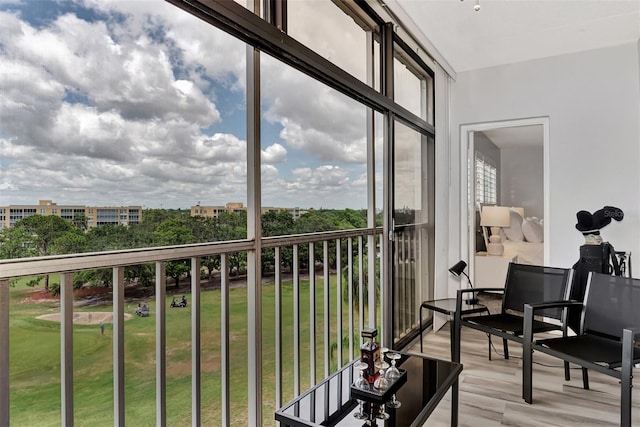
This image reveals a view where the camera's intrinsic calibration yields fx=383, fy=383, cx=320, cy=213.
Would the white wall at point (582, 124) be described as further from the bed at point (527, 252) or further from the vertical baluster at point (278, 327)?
the vertical baluster at point (278, 327)

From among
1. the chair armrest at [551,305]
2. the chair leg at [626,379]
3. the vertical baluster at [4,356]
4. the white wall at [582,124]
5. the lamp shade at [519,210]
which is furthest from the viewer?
the lamp shade at [519,210]

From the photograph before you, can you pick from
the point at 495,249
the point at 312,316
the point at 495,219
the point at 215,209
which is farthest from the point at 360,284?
the point at 495,219

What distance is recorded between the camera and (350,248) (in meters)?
2.74

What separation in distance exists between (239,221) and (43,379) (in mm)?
919

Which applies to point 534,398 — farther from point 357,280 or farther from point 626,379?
point 357,280

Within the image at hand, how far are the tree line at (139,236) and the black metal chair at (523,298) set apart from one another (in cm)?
151

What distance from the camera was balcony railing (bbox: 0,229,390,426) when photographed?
1147mm

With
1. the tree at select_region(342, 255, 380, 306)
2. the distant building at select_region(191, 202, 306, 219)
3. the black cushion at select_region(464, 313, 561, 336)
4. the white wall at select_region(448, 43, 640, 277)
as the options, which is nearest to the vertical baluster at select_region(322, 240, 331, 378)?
the tree at select_region(342, 255, 380, 306)

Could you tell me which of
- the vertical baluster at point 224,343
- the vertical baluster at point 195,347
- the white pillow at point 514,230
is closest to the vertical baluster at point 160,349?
the vertical baluster at point 195,347

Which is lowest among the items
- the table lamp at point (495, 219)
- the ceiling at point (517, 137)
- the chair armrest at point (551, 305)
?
the chair armrest at point (551, 305)

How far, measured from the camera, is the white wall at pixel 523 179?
18.6ft

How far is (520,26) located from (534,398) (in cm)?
270

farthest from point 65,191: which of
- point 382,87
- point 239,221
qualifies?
point 382,87

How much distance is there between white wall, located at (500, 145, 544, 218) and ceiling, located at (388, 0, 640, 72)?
8.46 feet
